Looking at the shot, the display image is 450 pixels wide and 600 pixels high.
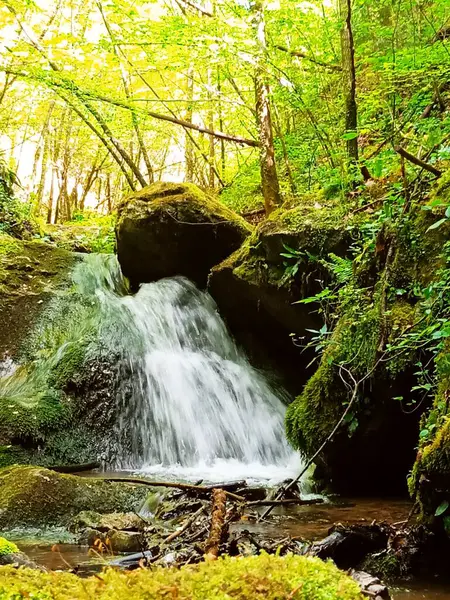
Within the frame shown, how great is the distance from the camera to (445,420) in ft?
9.23

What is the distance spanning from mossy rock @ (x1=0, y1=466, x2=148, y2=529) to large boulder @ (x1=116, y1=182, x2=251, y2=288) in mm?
5905

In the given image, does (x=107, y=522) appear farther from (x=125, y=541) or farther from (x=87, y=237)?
(x=87, y=237)

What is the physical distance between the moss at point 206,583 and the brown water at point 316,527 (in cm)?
154

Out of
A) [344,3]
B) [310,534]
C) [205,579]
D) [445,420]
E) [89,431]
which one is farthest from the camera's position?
[89,431]

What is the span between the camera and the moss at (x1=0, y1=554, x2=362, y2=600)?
891 millimetres

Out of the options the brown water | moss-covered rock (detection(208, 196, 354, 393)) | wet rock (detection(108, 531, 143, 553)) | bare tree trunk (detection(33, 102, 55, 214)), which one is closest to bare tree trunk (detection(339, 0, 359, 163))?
moss-covered rock (detection(208, 196, 354, 393))

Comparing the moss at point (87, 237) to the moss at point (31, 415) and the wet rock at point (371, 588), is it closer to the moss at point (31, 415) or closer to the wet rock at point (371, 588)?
the moss at point (31, 415)

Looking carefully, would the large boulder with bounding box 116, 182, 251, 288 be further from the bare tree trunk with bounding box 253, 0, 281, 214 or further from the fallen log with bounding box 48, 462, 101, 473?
the fallen log with bounding box 48, 462, 101, 473

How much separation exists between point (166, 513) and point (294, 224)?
438 cm

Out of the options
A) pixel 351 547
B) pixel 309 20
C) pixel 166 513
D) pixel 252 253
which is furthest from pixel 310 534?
pixel 309 20

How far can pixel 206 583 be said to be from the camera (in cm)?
93

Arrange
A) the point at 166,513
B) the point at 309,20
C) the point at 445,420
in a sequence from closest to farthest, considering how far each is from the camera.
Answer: the point at 445,420
the point at 166,513
the point at 309,20

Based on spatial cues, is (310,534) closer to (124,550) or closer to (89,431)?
(124,550)

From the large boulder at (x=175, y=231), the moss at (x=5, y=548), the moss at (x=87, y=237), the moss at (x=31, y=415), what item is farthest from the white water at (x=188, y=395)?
the moss at (x=87, y=237)
